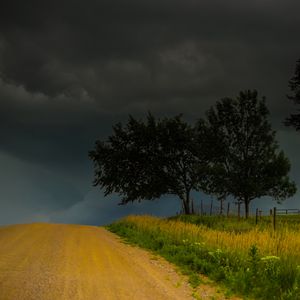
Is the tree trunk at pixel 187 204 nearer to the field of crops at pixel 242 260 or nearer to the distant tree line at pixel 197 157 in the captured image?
the distant tree line at pixel 197 157

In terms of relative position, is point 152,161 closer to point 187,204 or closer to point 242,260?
point 187,204

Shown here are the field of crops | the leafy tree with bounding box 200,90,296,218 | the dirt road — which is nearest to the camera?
the dirt road

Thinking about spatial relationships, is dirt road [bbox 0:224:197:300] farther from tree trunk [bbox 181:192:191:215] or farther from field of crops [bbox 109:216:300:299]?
tree trunk [bbox 181:192:191:215]

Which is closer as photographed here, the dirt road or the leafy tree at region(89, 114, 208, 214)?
the dirt road

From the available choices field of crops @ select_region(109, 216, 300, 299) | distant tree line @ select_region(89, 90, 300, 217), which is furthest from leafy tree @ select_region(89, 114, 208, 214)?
field of crops @ select_region(109, 216, 300, 299)

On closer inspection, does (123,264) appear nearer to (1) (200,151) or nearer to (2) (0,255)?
(2) (0,255)

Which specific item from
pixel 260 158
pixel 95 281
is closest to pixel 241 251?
pixel 95 281

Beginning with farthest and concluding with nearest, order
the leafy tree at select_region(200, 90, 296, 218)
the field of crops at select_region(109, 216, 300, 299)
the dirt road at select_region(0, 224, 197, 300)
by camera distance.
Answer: the leafy tree at select_region(200, 90, 296, 218) → the field of crops at select_region(109, 216, 300, 299) → the dirt road at select_region(0, 224, 197, 300)

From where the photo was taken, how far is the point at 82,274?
44.3ft

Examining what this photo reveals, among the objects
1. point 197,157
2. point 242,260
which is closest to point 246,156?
point 197,157

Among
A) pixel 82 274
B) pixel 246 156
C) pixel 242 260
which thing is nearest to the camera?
pixel 82 274

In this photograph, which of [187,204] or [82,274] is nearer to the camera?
[82,274]

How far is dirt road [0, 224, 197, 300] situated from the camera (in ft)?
37.2

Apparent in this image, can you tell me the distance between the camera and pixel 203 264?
15219 millimetres
